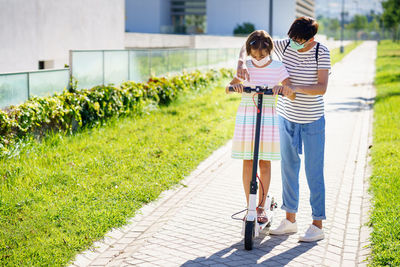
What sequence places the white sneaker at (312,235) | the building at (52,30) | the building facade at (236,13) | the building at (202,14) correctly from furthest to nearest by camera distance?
the building facade at (236,13)
the building at (202,14)
the building at (52,30)
the white sneaker at (312,235)

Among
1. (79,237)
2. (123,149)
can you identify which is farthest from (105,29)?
(79,237)

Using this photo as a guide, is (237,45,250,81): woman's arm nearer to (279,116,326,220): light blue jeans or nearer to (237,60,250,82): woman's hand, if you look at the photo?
(237,60,250,82): woman's hand

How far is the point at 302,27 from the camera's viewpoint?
429cm

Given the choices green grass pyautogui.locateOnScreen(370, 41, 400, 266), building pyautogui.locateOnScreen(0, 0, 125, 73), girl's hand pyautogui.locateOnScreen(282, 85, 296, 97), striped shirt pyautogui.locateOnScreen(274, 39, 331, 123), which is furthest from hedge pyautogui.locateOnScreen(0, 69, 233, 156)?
green grass pyautogui.locateOnScreen(370, 41, 400, 266)

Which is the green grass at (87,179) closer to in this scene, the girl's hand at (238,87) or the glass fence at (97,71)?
the glass fence at (97,71)

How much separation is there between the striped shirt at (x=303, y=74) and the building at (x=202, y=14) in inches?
2972

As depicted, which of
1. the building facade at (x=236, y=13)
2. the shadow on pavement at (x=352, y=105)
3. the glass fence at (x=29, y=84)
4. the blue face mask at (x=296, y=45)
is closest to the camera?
the blue face mask at (x=296, y=45)

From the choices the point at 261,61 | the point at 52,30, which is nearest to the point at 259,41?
the point at 261,61

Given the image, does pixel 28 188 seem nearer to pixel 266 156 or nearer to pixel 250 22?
pixel 266 156

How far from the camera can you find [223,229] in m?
5.16

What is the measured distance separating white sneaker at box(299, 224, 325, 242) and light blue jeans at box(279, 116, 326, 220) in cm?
11

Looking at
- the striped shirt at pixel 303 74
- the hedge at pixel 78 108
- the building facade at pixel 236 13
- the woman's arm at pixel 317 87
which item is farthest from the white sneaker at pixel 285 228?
the building facade at pixel 236 13

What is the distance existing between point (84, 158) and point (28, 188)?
154cm

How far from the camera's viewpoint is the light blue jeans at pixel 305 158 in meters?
4.65
